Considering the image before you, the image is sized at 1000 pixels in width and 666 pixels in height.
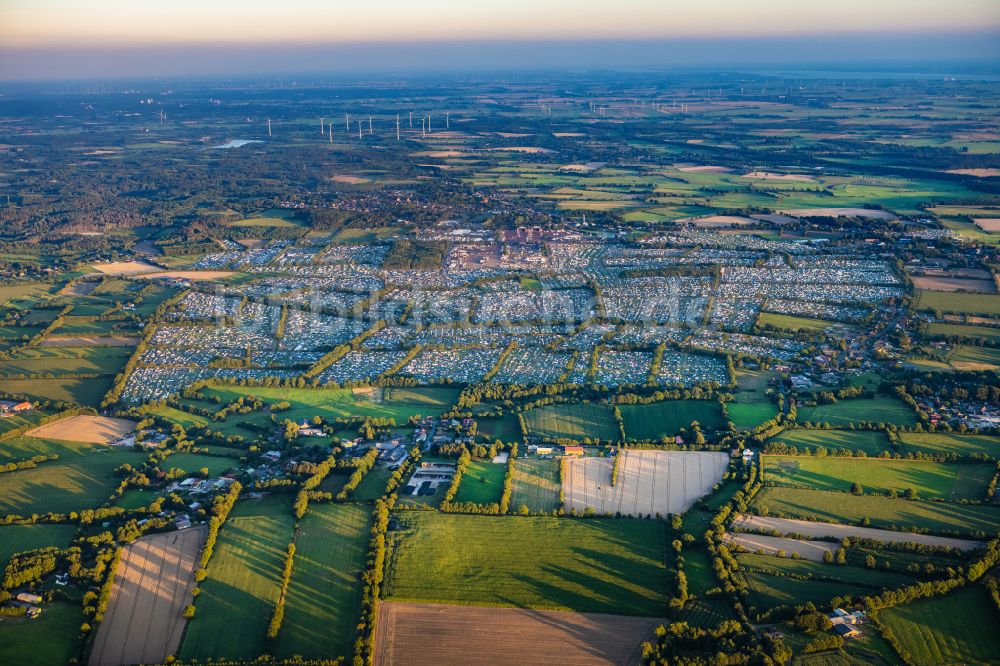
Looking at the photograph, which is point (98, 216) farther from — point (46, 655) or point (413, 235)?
point (46, 655)

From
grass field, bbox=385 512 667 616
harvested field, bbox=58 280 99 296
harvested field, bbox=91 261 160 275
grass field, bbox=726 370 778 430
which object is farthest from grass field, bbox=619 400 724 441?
harvested field, bbox=91 261 160 275

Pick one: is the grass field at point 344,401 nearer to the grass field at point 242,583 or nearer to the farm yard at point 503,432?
the farm yard at point 503,432

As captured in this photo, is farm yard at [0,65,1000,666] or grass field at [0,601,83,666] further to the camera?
farm yard at [0,65,1000,666]

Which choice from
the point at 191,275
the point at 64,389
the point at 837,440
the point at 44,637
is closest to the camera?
the point at 44,637

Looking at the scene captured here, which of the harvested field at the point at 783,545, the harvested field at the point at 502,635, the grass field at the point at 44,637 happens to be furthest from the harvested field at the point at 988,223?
the grass field at the point at 44,637

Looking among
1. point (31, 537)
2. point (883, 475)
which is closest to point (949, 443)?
point (883, 475)

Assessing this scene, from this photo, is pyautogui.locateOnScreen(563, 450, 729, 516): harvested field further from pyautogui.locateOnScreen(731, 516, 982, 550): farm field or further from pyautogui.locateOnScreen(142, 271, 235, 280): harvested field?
pyautogui.locateOnScreen(142, 271, 235, 280): harvested field

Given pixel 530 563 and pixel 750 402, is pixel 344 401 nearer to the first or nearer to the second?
pixel 530 563
